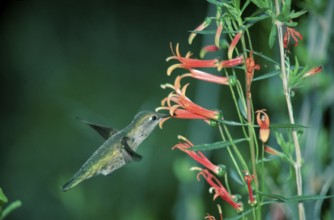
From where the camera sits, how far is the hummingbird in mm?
3270

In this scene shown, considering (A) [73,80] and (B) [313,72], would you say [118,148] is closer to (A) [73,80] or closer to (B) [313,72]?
(B) [313,72]

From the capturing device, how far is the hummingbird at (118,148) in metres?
3.27

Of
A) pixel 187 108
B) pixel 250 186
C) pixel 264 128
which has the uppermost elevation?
pixel 187 108

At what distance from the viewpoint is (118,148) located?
3500 millimetres

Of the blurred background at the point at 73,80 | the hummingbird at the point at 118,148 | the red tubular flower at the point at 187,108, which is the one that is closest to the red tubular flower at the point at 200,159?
the red tubular flower at the point at 187,108

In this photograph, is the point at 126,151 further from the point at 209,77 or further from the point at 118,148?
the point at 209,77

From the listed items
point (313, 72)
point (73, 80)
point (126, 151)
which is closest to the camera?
point (313, 72)

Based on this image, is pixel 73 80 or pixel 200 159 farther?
pixel 73 80

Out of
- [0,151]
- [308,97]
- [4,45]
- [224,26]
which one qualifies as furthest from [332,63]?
[4,45]

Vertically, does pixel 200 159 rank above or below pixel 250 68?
below

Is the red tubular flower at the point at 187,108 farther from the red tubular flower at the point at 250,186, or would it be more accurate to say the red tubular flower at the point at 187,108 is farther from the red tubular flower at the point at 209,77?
the red tubular flower at the point at 250,186

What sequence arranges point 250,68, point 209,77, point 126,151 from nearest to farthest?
point 250,68
point 209,77
point 126,151

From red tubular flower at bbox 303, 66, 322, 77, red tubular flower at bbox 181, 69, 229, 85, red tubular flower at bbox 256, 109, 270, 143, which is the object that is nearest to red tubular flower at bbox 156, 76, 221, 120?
red tubular flower at bbox 181, 69, 229, 85

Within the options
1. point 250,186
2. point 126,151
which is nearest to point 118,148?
point 126,151
